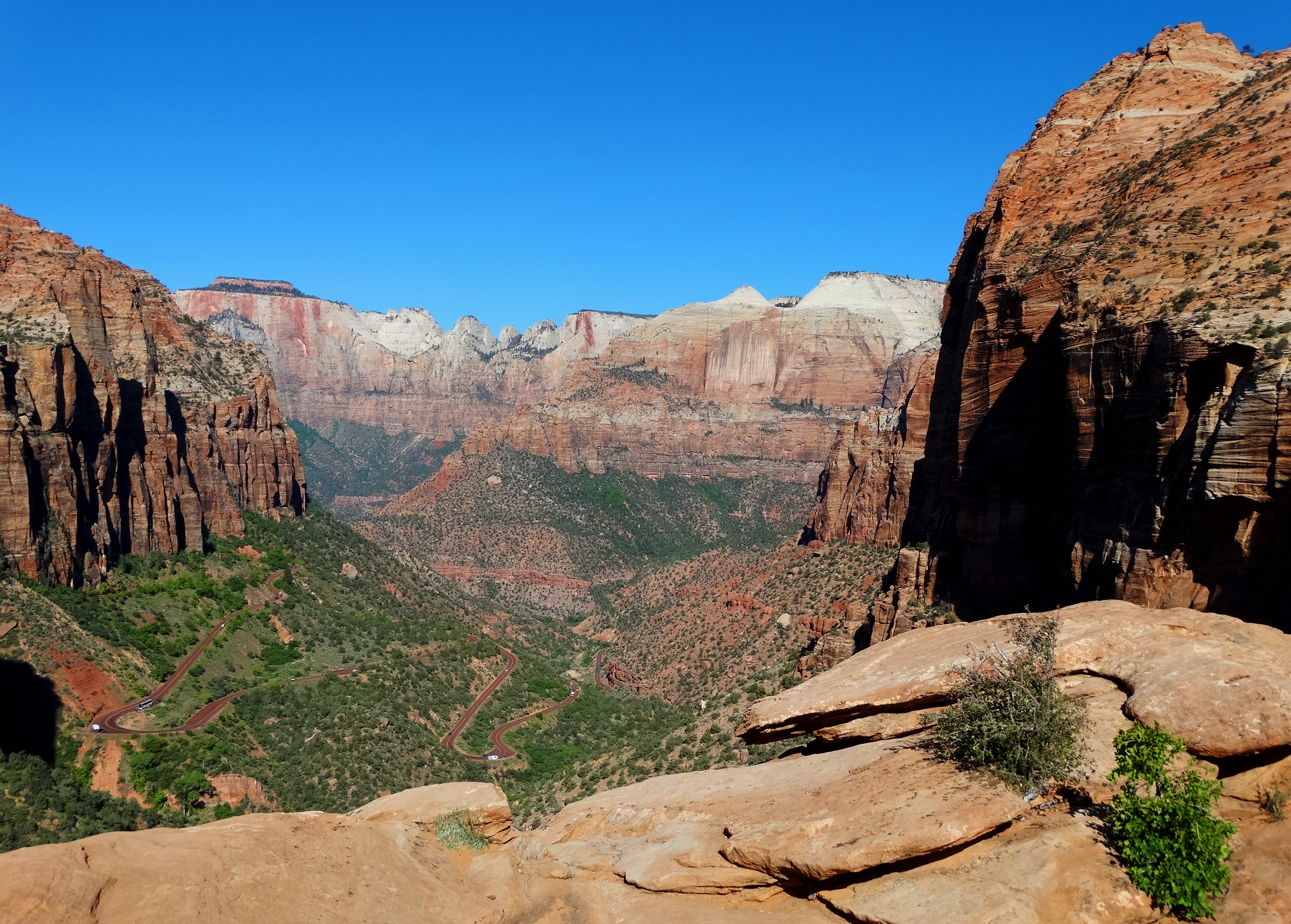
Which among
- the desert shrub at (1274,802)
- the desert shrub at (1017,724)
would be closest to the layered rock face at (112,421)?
the desert shrub at (1017,724)

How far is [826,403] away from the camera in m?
200

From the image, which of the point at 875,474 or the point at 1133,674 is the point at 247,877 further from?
the point at 875,474

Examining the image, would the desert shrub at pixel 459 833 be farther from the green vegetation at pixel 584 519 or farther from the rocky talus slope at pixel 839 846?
the green vegetation at pixel 584 519

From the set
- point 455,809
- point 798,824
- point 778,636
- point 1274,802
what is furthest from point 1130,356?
point 778,636

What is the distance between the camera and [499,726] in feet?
210

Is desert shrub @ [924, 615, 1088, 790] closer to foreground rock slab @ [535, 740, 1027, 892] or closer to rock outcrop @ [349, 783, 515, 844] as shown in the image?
foreground rock slab @ [535, 740, 1027, 892]

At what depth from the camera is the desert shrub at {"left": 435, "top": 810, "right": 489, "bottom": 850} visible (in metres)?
17.8

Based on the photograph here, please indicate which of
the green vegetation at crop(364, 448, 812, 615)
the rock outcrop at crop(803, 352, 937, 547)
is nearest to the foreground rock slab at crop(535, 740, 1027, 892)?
the rock outcrop at crop(803, 352, 937, 547)

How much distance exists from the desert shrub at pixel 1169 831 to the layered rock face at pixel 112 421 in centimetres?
6068

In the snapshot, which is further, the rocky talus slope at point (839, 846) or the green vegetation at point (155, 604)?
the green vegetation at point (155, 604)

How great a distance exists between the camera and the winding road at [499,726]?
57.7m

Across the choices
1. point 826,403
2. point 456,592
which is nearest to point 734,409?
point 826,403

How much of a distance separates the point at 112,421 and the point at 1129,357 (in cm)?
6694

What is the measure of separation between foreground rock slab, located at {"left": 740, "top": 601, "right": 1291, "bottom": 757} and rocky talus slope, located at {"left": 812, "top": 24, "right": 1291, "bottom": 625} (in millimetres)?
4896
